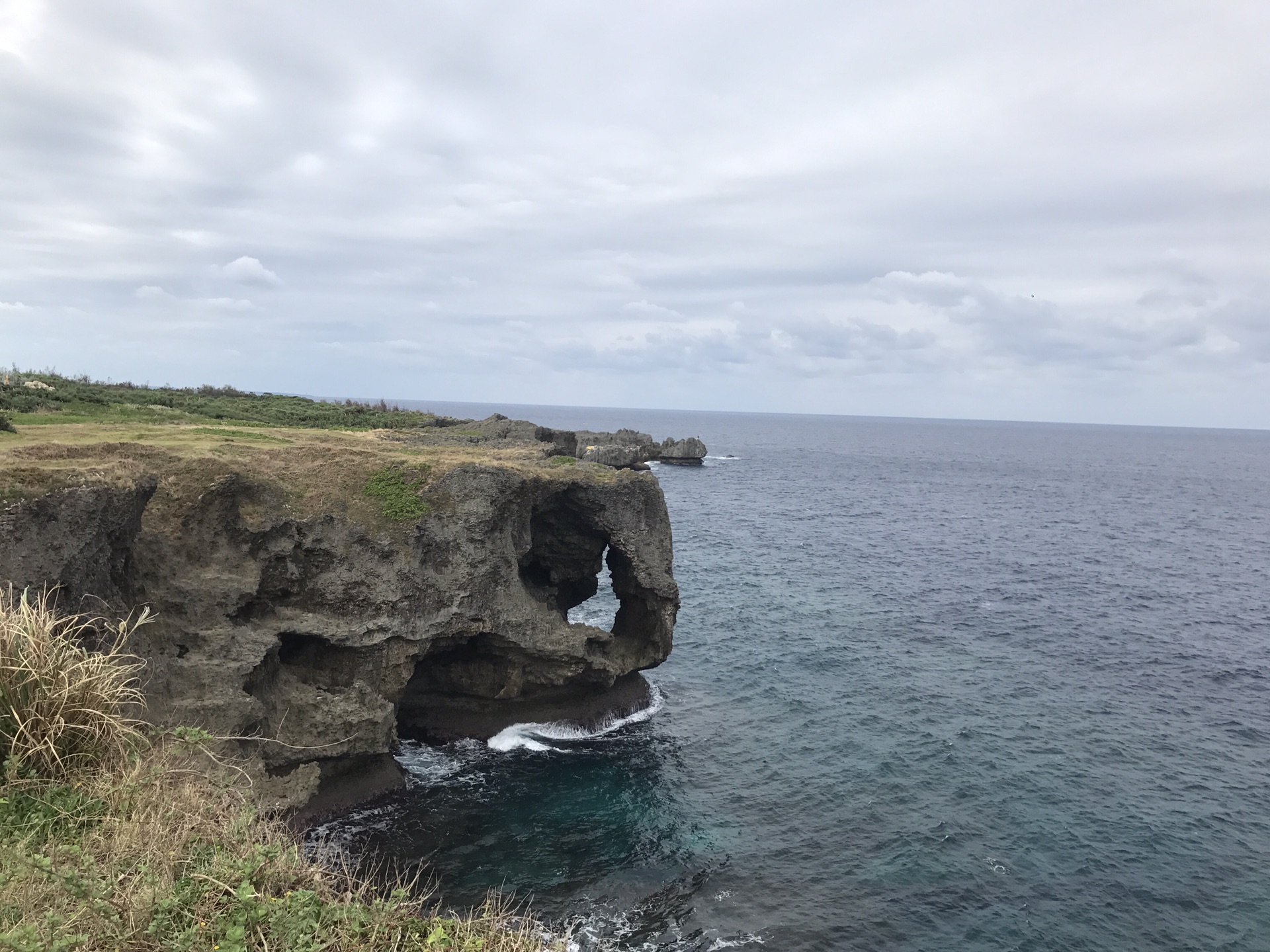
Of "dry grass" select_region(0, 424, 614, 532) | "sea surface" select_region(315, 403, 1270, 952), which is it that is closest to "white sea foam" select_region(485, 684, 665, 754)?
"sea surface" select_region(315, 403, 1270, 952)

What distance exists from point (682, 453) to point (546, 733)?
116 meters

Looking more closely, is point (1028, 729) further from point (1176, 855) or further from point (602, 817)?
point (602, 817)

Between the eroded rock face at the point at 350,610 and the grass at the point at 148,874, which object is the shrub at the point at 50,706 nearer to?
the grass at the point at 148,874

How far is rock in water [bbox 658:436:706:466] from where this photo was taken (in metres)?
148

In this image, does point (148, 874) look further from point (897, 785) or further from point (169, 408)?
point (169, 408)

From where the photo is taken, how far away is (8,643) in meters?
10.6

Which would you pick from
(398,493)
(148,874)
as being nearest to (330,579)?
(398,493)

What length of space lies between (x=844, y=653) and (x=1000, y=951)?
22.7 metres

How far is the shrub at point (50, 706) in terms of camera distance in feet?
34.7

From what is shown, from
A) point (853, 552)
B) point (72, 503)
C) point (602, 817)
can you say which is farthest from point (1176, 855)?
point (853, 552)

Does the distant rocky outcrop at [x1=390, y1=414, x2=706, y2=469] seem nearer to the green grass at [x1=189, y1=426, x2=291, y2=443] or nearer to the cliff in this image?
the green grass at [x1=189, y1=426, x2=291, y2=443]

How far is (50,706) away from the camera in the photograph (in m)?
10.8

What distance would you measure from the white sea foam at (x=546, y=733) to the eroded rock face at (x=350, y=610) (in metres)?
0.44

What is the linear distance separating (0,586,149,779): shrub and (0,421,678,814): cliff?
416 inches
